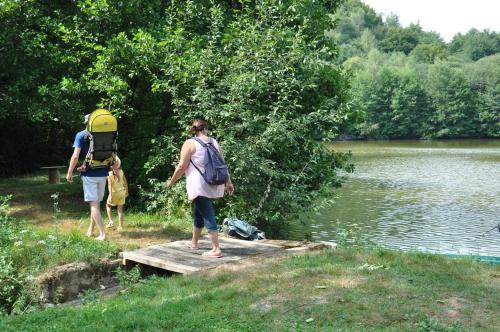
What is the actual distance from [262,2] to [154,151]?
4.06m

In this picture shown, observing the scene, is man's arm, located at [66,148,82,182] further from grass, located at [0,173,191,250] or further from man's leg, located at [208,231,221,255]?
man's leg, located at [208,231,221,255]

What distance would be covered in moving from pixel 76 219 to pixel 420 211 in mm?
12751

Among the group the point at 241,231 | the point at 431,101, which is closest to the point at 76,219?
the point at 241,231

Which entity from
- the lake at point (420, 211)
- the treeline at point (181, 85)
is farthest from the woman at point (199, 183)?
→ the treeline at point (181, 85)

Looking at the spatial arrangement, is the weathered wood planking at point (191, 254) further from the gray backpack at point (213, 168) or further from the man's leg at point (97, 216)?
the gray backpack at point (213, 168)

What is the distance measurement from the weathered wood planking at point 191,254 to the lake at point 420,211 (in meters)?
1.56

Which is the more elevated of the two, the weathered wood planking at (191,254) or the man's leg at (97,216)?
the man's leg at (97,216)

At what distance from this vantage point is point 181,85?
12.0 m

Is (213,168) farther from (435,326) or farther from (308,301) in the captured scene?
(435,326)

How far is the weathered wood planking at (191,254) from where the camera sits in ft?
25.1

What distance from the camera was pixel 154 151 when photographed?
40.3ft

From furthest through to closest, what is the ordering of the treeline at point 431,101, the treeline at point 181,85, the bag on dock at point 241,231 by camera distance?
the treeline at point 431,101
the treeline at point 181,85
the bag on dock at point 241,231

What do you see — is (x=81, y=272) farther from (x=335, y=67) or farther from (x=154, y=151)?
(x=335, y=67)

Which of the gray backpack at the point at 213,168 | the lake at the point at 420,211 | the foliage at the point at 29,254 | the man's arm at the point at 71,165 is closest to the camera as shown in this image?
the foliage at the point at 29,254
